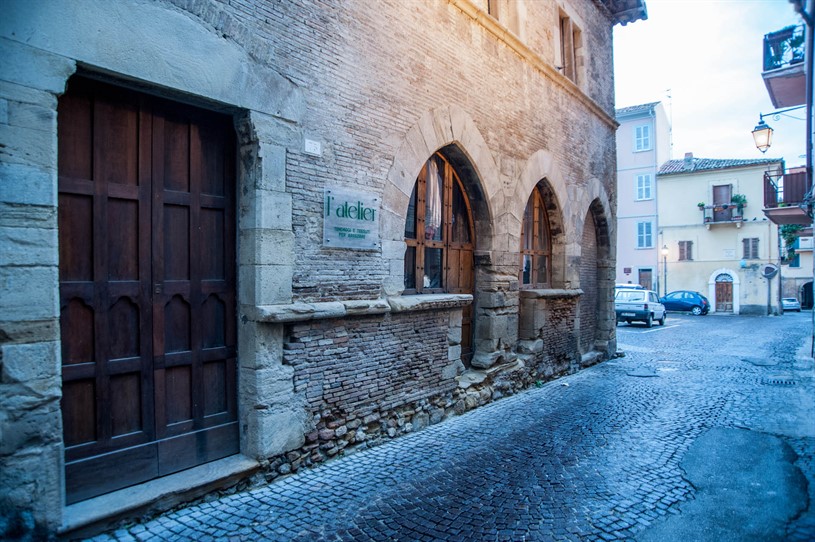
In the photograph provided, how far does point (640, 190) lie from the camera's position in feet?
101

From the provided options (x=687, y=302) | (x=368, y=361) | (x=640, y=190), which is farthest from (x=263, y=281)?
(x=640, y=190)

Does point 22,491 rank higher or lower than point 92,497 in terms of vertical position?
higher

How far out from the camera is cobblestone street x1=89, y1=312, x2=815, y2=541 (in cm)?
349

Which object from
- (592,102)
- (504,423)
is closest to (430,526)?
(504,423)

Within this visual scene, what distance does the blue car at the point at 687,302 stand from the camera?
27.8 m

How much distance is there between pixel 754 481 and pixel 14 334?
5.69m

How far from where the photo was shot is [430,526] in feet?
11.6

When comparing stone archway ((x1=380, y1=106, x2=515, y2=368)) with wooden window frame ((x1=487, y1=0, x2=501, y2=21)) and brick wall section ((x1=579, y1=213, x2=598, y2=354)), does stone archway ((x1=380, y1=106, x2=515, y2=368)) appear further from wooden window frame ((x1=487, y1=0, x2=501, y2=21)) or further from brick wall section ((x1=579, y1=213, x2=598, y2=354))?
brick wall section ((x1=579, y1=213, x2=598, y2=354))

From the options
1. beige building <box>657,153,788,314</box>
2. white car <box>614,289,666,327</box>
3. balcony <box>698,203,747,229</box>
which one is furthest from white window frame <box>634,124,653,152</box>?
white car <box>614,289,666,327</box>

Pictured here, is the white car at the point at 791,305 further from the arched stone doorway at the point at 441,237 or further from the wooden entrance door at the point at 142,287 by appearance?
the wooden entrance door at the point at 142,287

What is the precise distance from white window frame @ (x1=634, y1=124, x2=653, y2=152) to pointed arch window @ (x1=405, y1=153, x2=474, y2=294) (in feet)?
89.2

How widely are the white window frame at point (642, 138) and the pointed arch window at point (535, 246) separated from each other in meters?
24.5

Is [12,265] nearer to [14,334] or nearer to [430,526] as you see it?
[14,334]

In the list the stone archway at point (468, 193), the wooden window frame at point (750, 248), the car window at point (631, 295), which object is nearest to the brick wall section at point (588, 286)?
the stone archway at point (468, 193)
